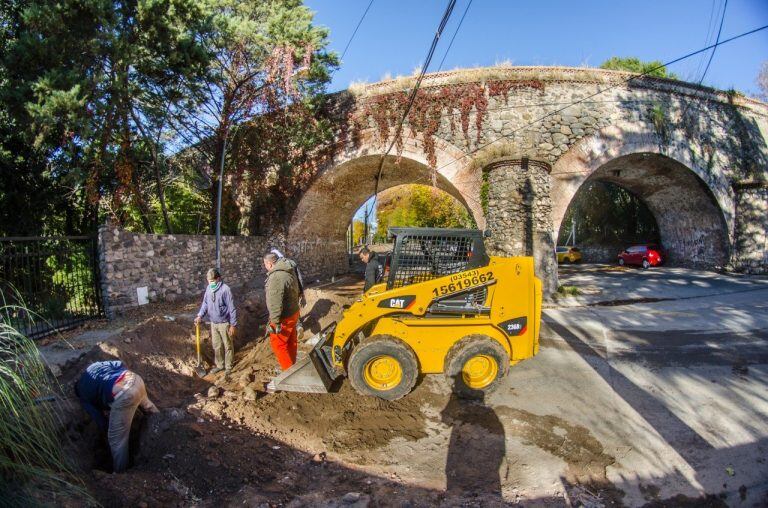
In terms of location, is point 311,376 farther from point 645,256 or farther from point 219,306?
point 645,256

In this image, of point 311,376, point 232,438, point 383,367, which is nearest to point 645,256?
point 383,367

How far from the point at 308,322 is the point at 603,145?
417 inches

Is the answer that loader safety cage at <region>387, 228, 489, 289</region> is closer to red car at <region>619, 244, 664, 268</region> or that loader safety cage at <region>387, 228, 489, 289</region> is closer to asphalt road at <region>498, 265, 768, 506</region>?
asphalt road at <region>498, 265, 768, 506</region>

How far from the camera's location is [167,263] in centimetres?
914

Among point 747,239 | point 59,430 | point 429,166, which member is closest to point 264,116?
point 429,166

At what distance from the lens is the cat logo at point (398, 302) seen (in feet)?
14.8

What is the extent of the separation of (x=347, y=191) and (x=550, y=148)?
7.51 m

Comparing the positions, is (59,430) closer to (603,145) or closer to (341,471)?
(341,471)

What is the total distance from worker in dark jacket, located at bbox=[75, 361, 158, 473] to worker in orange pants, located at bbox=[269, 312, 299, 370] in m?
1.63

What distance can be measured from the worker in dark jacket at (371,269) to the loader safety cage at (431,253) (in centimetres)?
81

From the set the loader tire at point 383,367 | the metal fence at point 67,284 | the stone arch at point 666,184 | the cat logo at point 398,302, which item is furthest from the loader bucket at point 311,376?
the stone arch at point 666,184

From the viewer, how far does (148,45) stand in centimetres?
858

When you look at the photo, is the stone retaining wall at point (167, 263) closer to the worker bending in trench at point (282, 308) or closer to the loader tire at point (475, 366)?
the worker bending in trench at point (282, 308)

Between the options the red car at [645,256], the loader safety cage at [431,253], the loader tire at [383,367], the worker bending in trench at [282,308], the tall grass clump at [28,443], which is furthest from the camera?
the red car at [645,256]
